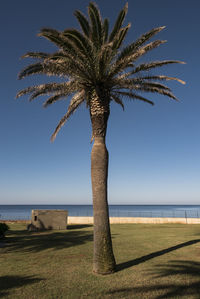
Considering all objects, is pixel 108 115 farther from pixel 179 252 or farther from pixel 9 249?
pixel 9 249

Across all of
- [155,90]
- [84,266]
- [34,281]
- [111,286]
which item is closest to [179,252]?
[84,266]

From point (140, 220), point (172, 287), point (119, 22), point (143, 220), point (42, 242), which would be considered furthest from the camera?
point (140, 220)

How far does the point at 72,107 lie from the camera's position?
13.2 metres

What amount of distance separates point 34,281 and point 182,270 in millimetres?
5913

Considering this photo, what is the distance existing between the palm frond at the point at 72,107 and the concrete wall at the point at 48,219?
54.4 ft

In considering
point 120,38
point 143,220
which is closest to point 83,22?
point 120,38

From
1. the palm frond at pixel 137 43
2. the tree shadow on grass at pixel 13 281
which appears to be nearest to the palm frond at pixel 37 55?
the palm frond at pixel 137 43

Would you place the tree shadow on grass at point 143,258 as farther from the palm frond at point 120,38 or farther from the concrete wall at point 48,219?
the concrete wall at point 48,219

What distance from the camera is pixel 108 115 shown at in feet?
35.6

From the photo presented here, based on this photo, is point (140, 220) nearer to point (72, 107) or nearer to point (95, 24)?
point (72, 107)

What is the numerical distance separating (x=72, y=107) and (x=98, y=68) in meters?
3.68

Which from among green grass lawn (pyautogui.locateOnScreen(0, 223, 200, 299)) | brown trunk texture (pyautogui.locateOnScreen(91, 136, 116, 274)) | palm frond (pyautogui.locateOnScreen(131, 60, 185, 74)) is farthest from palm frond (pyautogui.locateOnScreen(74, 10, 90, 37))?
green grass lawn (pyautogui.locateOnScreen(0, 223, 200, 299))

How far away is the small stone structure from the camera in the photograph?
2688 centimetres

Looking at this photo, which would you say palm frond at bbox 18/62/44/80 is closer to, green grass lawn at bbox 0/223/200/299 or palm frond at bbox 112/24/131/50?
palm frond at bbox 112/24/131/50
